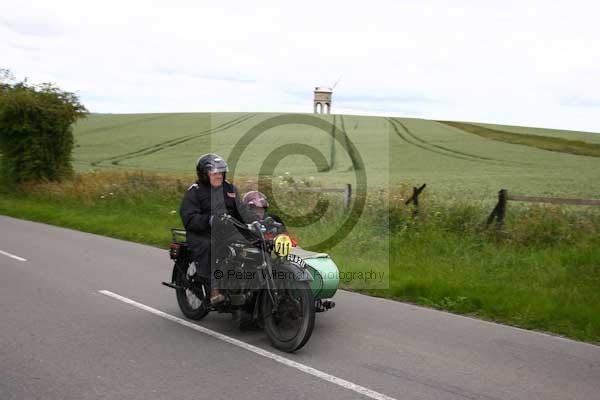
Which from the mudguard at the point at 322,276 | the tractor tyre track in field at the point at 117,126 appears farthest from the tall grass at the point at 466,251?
the tractor tyre track in field at the point at 117,126

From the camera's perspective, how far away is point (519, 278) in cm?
859

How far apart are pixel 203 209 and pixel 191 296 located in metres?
1.24

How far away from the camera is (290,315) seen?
5754mm

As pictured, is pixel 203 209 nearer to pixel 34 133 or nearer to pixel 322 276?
pixel 322 276

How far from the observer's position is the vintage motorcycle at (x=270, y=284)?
562 centimetres

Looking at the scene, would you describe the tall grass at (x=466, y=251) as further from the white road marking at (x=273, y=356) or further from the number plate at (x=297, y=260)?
the white road marking at (x=273, y=356)

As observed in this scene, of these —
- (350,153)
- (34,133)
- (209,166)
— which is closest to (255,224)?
(209,166)

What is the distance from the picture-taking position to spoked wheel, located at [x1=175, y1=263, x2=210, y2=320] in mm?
6670

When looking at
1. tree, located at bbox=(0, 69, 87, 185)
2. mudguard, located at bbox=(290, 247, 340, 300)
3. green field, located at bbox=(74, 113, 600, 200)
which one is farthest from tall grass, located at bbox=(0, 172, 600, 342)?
tree, located at bbox=(0, 69, 87, 185)

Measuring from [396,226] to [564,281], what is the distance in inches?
178

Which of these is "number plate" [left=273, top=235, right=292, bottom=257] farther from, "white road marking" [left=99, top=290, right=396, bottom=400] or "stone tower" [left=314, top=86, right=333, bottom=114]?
"stone tower" [left=314, top=86, right=333, bottom=114]

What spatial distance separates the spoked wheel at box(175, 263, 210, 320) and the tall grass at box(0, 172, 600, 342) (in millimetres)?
2760

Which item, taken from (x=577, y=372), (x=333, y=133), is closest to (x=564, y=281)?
(x=577, y=372)

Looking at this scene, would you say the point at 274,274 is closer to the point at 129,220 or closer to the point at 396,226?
the point at 396,226
